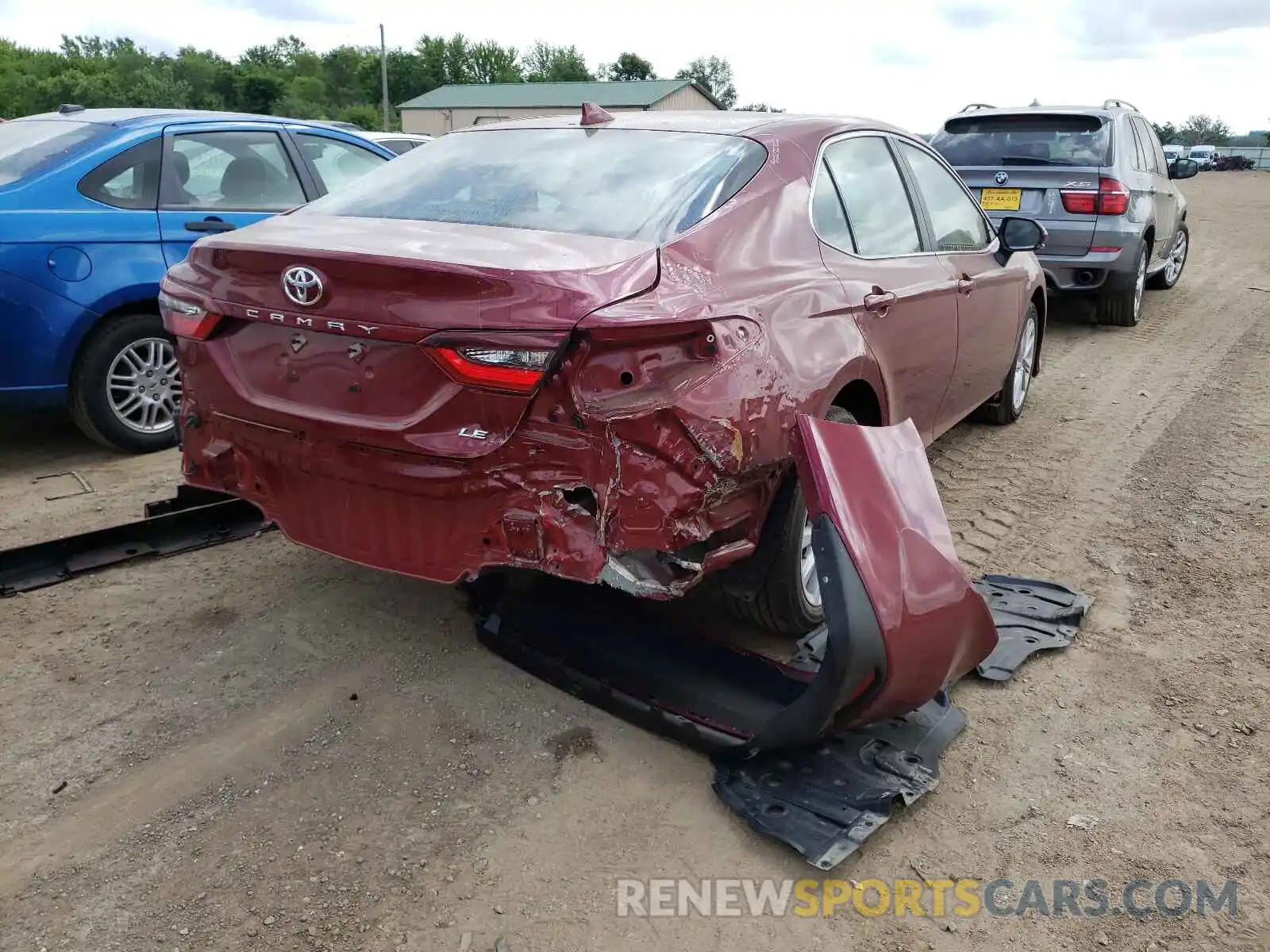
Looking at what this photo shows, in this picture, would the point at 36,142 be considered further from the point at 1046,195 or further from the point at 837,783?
the point at 1046,195

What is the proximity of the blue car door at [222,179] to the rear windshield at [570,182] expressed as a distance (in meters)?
2.11

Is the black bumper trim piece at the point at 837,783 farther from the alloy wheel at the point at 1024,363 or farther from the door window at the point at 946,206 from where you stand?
the alloy wheel at the point at 1024,363

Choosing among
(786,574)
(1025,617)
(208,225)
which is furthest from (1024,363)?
(208,225)

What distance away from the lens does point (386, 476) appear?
275 cm

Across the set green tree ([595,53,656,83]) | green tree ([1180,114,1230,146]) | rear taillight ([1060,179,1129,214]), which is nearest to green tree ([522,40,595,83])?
green tree ([595,53,656,83])

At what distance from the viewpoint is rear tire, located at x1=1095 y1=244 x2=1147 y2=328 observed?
27.8 ft

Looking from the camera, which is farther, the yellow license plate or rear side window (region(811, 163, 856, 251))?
the yellow license plate

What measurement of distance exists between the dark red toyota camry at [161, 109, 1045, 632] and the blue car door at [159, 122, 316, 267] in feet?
7.29

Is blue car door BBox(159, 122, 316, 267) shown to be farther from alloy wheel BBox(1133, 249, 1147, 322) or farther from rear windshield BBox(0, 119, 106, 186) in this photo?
alloy wheel BBox(1133, 249, 1147, 322)

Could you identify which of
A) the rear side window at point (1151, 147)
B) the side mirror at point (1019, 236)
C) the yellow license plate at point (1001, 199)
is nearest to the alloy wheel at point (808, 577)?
the side mirror at point (1019, 236)

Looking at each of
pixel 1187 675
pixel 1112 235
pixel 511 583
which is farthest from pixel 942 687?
pixel 1112 235

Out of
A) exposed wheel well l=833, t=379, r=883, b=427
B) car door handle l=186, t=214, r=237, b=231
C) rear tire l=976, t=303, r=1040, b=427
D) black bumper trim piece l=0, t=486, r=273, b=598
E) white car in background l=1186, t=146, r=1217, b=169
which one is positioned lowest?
black bumper trim piece l=0, t=486, r=273, b=598

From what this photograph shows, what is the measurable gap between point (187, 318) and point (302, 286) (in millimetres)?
585

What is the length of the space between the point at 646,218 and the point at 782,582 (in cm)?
117
